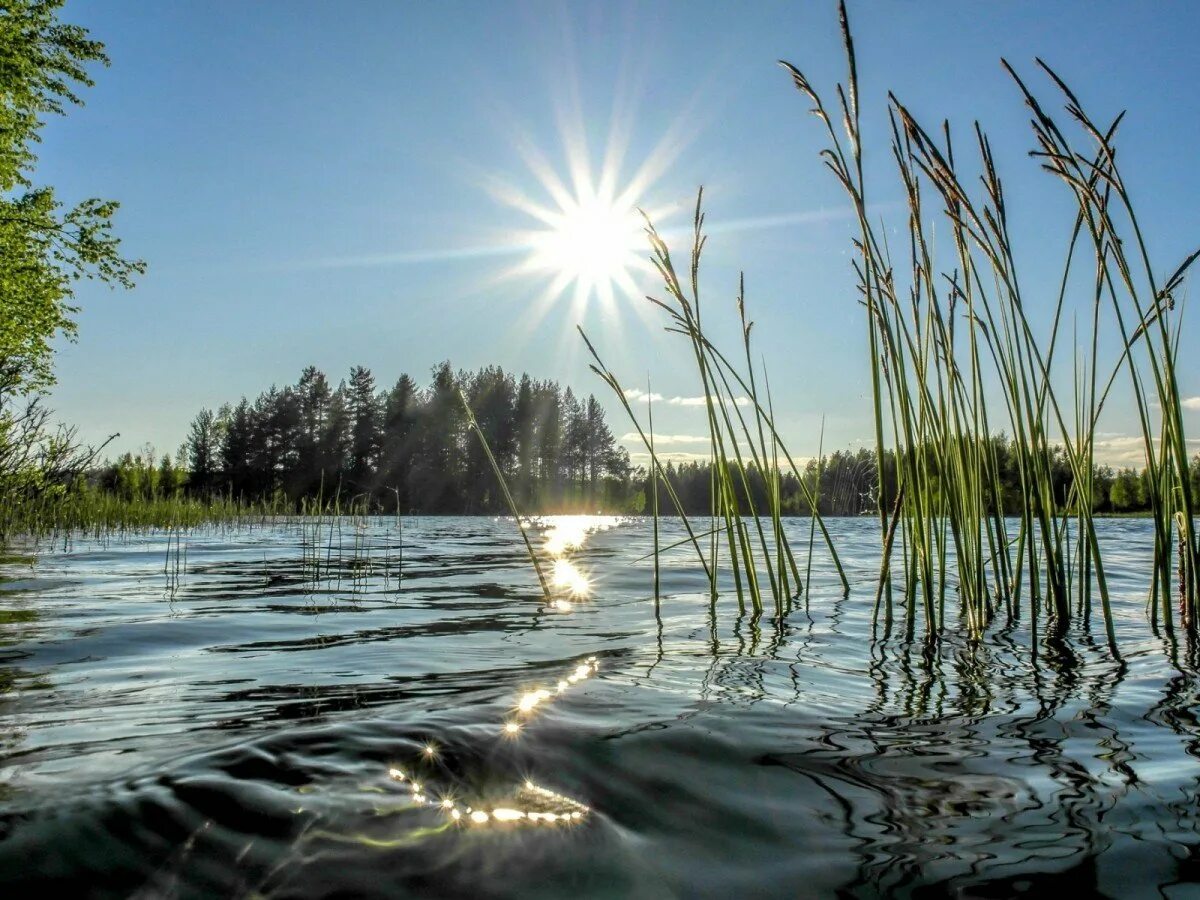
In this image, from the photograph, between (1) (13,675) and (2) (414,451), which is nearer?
(1) (13,675)

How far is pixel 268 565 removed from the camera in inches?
262

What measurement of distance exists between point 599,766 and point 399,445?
5525cm

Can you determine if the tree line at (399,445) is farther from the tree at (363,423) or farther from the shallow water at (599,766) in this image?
the shallow water at (599,766)

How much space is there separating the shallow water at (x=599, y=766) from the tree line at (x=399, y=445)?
48.4 meters

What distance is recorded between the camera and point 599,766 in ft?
4.55

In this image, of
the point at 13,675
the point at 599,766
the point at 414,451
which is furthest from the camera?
the point at 414,451

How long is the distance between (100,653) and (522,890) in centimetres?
230

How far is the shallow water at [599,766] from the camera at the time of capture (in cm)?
100

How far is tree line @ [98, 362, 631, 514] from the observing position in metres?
52.6

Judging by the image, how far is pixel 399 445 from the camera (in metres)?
54.7

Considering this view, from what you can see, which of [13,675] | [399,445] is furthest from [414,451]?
[13,675]

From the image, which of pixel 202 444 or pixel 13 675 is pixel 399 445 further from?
pixel 13 675

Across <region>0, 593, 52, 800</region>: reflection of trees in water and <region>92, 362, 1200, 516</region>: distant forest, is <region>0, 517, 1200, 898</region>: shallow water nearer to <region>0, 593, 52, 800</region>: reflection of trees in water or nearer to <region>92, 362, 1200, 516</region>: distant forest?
<region>0, 593, 52, 800</region>: reflection of trees in water

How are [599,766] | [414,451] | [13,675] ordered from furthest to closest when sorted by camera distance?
[414,451], [13,675], [599,766]
